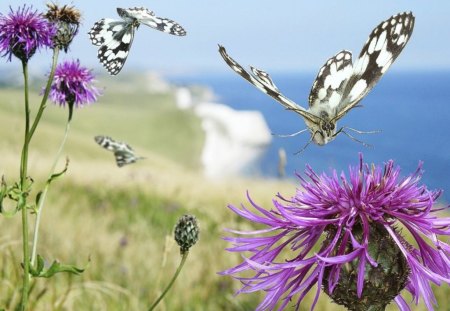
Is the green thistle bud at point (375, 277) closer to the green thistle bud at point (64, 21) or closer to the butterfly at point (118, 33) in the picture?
the butterfly at point (118, 33)

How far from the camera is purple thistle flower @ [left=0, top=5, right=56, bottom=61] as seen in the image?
84.2 inches

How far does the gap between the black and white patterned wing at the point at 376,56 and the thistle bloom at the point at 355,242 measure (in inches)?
12.2

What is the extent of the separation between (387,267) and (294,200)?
0.37m

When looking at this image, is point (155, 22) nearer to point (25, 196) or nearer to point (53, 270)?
point (25, 196)

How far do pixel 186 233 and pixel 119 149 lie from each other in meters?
0.75

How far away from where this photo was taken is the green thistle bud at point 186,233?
7.45 feet

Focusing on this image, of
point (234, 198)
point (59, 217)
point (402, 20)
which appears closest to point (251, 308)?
point (402, 20)

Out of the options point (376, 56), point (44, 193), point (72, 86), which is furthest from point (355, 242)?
point (72, 86)

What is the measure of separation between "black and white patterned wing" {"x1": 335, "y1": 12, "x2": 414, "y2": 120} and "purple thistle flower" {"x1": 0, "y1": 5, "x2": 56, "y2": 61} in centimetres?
106

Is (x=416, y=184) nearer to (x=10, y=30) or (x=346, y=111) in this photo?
(x=346, y=111)

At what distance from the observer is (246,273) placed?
5.54 m

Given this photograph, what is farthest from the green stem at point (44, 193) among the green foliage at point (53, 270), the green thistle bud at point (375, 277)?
the green thistle bud at point (375, 277)

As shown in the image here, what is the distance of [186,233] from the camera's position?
7.52ft

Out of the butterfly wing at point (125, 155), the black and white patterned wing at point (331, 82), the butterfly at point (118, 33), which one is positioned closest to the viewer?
the butterfly at point (118, 33)
